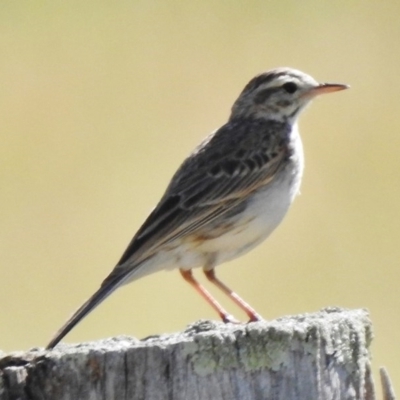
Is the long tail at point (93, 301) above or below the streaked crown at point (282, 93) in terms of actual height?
below

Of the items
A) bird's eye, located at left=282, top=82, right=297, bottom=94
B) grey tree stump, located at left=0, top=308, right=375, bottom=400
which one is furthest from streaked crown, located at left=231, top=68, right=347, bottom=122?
grey tree stump, located at left=0, top=308, right=375, bottom=400

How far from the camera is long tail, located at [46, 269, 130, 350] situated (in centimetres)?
679

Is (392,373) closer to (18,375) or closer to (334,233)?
(334,233)

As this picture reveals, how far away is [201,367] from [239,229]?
3367 millimetres

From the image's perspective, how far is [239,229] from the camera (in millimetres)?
8867

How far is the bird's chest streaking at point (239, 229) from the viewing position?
8812 mm

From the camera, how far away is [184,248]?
8.73 metres

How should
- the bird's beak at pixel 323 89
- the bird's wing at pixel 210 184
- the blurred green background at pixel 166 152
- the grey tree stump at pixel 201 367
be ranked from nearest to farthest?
the grey tree stump at pixel 201 367 → the bird's wing at pixel 210 184 → the bird's beak at pixel 323 89 → the blurred green background at pixel 166 152

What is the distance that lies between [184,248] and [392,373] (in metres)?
4.19

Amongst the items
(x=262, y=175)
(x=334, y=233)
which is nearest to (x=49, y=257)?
(x=334, y=233)

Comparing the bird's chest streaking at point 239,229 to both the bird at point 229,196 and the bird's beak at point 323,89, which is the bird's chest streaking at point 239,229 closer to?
the bird at point 229,196

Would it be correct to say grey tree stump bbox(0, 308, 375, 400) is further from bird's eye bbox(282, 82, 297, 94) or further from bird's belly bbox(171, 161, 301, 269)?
bird's eye bbox(282, 82, 297, 94)

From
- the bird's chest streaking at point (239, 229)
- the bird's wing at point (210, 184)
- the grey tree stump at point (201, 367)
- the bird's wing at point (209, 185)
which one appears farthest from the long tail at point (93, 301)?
the bird's chest streaking at point (239, 229)

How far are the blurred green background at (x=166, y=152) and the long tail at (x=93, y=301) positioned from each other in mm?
4920
